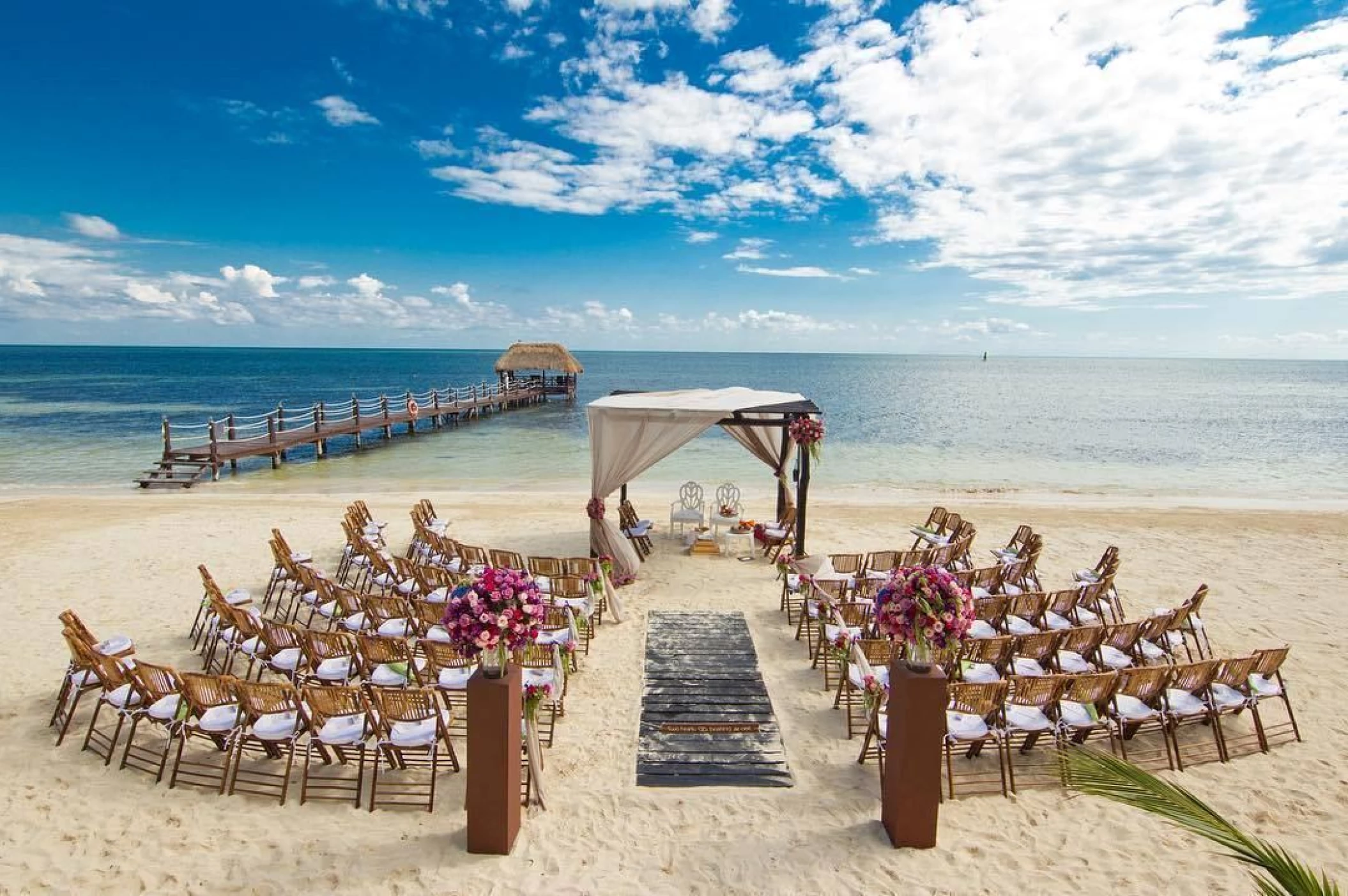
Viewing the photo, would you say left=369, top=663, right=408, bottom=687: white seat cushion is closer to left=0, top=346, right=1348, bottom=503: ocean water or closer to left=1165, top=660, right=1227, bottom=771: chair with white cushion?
left=1165, top=660, right=1227, bottom=771: chair with white cushion

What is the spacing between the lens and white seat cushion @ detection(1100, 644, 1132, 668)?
6480 mm

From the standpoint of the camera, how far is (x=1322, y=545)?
12.3 meters

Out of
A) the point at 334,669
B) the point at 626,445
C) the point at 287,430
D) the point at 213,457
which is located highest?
the point at 626,445

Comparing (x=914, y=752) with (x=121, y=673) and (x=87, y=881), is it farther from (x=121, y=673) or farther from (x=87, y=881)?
(x=121, y=673)

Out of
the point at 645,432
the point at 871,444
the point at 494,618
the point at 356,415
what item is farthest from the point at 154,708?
the point at 871,444

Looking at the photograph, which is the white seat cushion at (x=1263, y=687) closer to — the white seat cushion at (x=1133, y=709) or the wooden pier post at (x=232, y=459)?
the white seat cushion at (x=1133, y=709)

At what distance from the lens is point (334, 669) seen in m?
6.05

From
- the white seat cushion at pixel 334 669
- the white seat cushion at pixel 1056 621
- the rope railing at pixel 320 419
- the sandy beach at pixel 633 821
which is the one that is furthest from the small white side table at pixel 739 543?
the rope railing at pixel 320 419

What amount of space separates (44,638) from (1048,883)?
951cm

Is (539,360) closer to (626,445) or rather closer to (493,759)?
(626,445)

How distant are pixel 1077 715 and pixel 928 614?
1.93 meters

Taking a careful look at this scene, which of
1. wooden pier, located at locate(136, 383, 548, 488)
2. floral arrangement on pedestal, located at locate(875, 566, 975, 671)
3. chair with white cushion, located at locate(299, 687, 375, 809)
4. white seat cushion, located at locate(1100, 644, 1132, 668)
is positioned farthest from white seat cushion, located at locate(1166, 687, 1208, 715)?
wooden pier, located at locate(136, 383, 548, 488)

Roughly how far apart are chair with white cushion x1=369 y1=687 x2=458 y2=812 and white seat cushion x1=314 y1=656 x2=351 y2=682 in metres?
1.02

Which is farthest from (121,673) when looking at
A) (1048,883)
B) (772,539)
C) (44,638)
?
(772,539)
